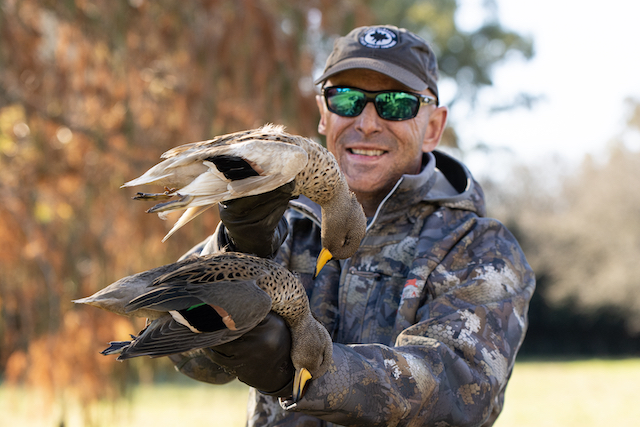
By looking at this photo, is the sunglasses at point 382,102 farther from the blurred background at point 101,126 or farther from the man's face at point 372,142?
the blurred background at point 101,126

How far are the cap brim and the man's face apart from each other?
10cm

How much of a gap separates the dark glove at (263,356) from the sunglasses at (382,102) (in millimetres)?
1469

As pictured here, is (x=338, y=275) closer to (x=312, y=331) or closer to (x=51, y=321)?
(x=312, y=331)

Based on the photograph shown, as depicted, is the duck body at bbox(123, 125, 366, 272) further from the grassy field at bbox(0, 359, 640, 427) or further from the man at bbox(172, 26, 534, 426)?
the grassy field at bbox(0, 359, 640, 427)

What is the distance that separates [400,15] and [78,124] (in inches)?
830

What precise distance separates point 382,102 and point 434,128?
0.54m

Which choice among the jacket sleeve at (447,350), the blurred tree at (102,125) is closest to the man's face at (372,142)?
the jacket sleeve at (447,350)

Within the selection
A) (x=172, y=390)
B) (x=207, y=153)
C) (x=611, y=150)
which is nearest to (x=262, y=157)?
(x=207, y=153)

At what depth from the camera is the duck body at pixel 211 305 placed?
1975 mm

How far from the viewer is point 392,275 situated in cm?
312

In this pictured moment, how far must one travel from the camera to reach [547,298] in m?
26.1

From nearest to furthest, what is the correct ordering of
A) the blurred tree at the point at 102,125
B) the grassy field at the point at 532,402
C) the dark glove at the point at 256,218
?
the dark glove at the point at 256,218
the blurred tree at the point at 102,125
the grassy field at the point at 532,402

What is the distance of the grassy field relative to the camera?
14.1 meters

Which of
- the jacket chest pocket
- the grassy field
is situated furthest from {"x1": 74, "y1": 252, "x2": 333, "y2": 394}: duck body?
the grassy field
